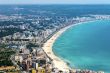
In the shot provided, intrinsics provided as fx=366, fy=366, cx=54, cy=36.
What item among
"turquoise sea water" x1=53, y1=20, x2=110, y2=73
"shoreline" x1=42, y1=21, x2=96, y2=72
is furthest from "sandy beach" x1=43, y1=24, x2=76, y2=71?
"turquoise sea water" x1=53, y1=20, x2=110, y2=73

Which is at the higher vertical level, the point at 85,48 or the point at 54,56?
the point at 54,56

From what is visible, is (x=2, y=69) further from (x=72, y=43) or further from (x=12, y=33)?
(x=12, y=33)

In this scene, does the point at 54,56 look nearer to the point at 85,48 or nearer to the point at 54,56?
the point at 54,56

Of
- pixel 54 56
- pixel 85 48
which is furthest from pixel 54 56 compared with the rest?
pixel 85 48

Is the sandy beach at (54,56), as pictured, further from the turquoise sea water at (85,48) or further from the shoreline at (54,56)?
the turquoise sea water at (85,48)

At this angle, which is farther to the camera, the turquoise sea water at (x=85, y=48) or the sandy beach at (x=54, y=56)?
the turquoise sea water at (x=85, y=48)

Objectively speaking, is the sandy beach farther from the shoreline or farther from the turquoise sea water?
the turquoise sea water

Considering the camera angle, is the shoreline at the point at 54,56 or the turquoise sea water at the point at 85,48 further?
the turquoise sea water at the point at 85,48

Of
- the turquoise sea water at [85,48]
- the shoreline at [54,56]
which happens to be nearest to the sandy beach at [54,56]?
the shoreline at [54,56]
